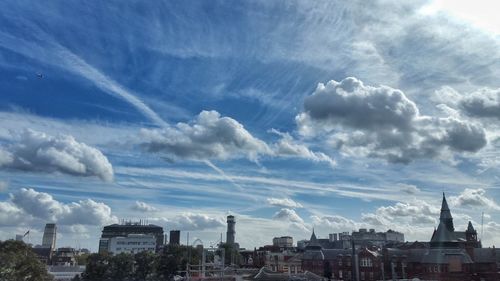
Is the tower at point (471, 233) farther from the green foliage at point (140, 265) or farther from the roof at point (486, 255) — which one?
the green foliage at point (140, 265)

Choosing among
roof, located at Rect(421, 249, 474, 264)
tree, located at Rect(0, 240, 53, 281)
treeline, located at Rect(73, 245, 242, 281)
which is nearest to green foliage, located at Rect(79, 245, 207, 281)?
treeline, located at Rect(73, 245, 242, 281)

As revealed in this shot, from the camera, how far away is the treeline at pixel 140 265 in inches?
4637

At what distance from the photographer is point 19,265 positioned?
2655 inches

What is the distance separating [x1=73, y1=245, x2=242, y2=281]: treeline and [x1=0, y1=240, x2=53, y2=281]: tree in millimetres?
45636

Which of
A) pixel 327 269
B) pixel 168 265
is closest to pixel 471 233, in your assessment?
pixel 327 269

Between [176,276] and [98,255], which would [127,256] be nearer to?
[98,255]

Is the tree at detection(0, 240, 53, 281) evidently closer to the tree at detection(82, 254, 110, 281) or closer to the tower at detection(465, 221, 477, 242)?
the tree at detection(82, 254, 110, 281)

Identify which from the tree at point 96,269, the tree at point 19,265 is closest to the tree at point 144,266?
the tree at point 96,269

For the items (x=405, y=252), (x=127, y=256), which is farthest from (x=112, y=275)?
(x=405, y=252)

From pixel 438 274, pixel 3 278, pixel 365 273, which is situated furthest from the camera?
pixel 365 273

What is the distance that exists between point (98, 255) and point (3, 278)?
5731 cm

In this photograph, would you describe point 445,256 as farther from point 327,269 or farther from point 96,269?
point 96,269

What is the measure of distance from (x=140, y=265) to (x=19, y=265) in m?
57.4

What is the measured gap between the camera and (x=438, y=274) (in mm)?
96000
